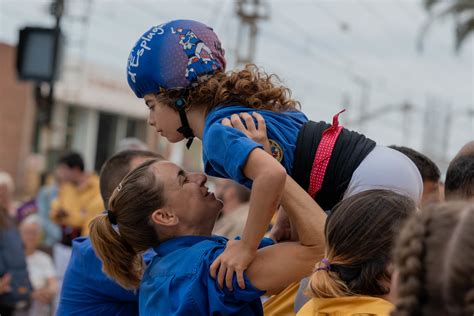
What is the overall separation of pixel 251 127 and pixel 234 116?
0.24 feet

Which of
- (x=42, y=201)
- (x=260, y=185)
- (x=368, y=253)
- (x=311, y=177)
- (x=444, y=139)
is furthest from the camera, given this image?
(x=444, y=139)

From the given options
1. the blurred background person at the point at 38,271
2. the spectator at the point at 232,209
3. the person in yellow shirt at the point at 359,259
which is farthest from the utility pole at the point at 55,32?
the person in yellow shirt at the point at 359,259

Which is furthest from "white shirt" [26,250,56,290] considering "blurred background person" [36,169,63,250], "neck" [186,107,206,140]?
"neck" [186,107,206,140]

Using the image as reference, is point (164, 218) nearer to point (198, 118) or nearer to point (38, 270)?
point (198, 118)

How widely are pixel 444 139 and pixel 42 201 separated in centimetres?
A: 3569

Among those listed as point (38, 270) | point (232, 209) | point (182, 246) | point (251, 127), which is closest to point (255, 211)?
→ point (251, 127)

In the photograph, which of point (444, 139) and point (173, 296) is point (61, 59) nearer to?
point (173, 296)

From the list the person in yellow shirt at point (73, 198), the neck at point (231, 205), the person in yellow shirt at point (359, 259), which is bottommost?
the person in yellow shirt at point (73, 198)

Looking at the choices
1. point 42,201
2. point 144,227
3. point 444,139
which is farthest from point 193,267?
point 444,139

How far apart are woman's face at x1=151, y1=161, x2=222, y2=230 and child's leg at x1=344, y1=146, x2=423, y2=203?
0.49m

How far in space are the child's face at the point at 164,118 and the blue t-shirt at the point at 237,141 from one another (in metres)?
0.16

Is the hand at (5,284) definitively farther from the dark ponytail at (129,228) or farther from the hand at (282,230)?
the hand at (282,230)

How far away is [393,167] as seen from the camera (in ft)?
8.18

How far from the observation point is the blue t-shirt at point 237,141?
7.50 ft
